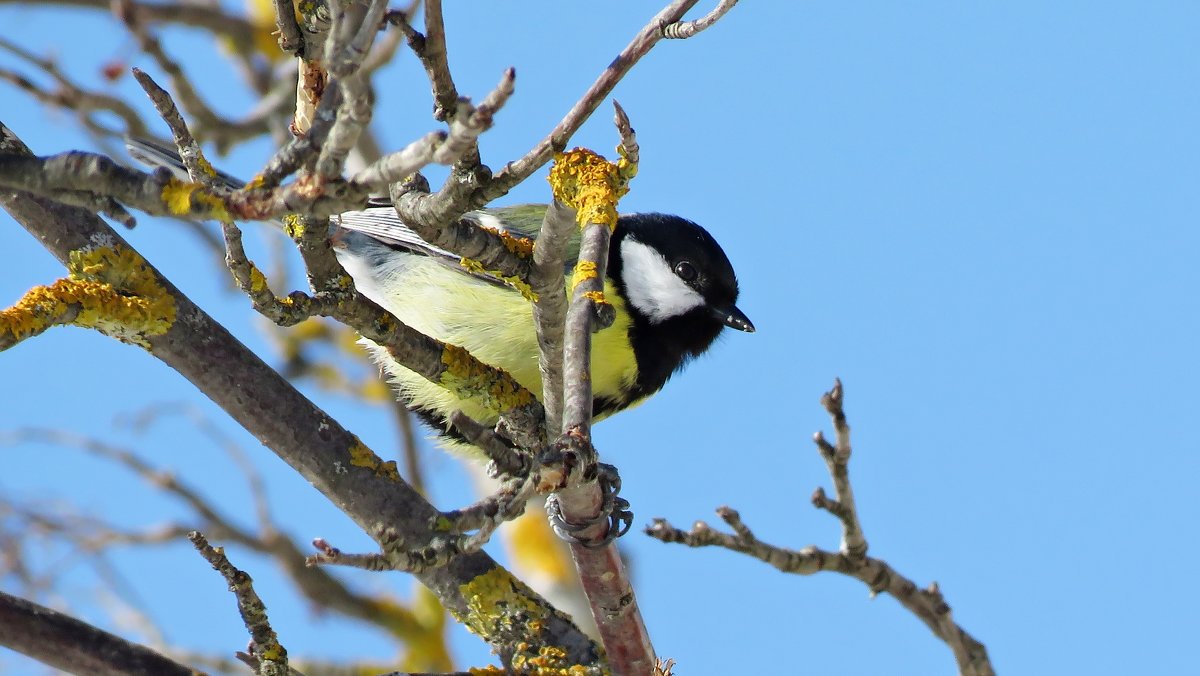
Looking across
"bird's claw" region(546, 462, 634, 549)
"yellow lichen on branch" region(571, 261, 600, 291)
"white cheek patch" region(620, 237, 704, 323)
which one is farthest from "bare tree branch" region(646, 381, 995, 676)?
"white cheek patch" region(620, 237, 704, 323)

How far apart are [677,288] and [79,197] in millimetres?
3182

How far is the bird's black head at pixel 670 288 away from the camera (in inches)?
174

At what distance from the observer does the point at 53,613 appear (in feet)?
7.93

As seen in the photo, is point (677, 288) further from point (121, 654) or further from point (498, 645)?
point (121, 654)

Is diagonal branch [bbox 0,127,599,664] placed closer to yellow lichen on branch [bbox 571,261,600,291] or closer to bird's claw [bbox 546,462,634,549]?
bird's claw [bbox 546,462,634,549]

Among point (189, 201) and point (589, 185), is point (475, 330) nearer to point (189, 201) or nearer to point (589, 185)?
point (589, 185)

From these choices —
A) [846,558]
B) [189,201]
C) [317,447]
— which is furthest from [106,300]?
[846,558]

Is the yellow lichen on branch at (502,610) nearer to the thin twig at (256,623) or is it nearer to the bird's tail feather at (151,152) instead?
the thin twig at (256,623)

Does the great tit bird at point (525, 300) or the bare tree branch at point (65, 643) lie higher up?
the great tit bird at point (525, 300)

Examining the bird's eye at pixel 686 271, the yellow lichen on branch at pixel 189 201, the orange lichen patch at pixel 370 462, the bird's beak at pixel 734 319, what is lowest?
the yellow lichen on branch at pixel 189 201

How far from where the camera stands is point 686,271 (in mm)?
4656

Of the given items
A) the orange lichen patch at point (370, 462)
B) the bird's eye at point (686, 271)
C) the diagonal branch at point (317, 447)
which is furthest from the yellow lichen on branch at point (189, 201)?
the bird's eye at point (686, 271)

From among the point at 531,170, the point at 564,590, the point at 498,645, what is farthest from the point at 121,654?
the point at 564,590

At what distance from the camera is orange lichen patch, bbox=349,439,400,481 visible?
9.92 feet
